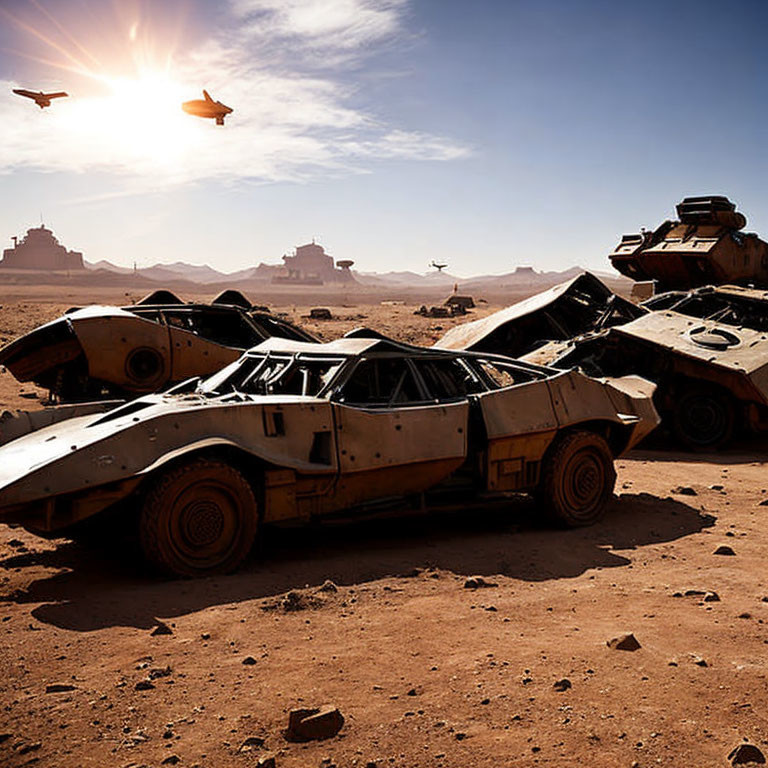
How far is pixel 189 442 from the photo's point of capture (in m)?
5.45

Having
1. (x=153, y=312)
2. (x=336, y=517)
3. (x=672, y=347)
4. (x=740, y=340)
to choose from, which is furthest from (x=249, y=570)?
(x=740, y=340)

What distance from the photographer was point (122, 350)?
36.5ft

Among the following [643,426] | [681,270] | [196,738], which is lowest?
[196,738]

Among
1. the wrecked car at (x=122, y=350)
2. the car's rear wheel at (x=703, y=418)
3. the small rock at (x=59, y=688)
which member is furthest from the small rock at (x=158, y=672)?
the car's rear wheel at (x=703, y=418)

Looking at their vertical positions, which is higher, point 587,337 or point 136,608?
point 587,337

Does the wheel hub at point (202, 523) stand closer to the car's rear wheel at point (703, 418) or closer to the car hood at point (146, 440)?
the car hood at point (146, 440)

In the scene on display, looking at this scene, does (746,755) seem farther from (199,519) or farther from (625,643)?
(199,519)

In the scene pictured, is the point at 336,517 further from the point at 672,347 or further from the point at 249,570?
the point at 672,347

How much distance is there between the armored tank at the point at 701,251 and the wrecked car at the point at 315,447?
388 inches

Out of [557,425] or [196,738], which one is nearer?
[196,738]

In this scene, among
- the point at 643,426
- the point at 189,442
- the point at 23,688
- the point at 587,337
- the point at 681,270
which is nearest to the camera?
the point at 23,688

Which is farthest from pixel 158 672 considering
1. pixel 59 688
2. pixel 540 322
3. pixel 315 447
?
pixel 540 322

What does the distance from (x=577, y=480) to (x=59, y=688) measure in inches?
174

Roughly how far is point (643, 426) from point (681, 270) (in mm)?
10653
